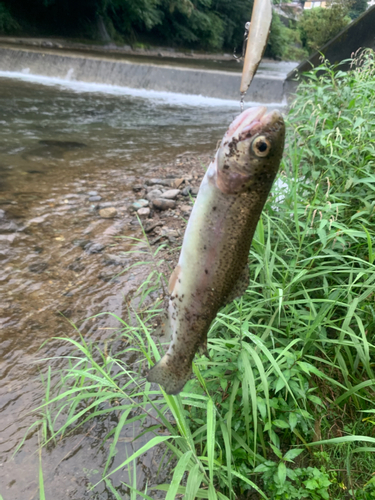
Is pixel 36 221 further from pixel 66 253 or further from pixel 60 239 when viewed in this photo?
pixel 66 253

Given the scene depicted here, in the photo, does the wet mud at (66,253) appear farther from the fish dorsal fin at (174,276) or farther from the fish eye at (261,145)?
the fish eye at (261,145)

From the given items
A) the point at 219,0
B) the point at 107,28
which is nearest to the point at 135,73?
the point at 107,28

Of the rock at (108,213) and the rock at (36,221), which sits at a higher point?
the rock at (108,213)

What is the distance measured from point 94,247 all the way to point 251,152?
11.4ft

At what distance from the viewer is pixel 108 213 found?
203 inches

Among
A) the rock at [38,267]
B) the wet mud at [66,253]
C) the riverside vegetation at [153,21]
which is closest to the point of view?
the wet mud at [66,253]

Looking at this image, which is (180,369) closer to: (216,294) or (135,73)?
(216,294)

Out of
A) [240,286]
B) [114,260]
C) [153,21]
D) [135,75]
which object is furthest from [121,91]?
[153,21]

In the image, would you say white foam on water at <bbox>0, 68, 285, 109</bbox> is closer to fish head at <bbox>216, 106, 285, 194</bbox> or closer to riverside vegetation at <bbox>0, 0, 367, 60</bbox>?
riverside vegetation at <bbox>0, 0, 367, 60</bbox>

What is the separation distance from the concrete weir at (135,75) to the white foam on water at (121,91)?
15cm

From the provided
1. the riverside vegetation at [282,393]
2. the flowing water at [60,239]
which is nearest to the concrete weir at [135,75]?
the flowing water at [60,239]

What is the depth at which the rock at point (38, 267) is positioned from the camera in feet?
12.7

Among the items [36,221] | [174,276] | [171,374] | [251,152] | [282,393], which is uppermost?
[251,152]

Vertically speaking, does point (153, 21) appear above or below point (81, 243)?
above
